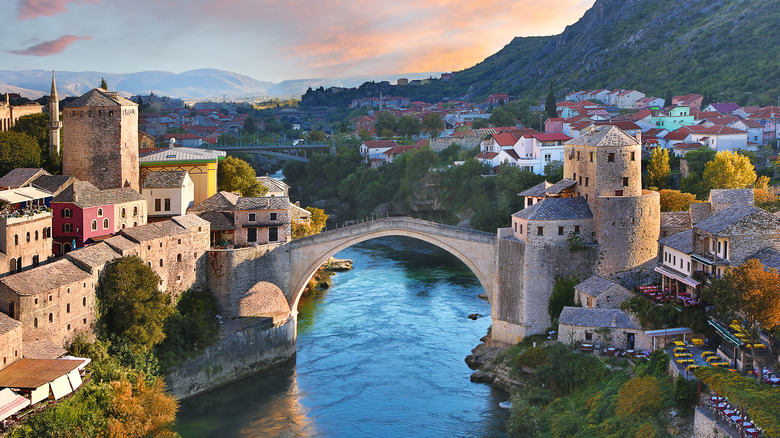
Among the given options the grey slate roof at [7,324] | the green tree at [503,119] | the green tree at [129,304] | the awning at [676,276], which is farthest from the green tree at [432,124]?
the grey slate roof at [7,324]

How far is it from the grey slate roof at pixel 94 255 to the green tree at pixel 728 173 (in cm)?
2620

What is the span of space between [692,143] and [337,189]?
28186 mm

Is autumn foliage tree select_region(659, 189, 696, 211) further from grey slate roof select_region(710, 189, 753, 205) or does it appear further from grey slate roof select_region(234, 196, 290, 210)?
grey slate roof select_region(234, 196, 290, 210)

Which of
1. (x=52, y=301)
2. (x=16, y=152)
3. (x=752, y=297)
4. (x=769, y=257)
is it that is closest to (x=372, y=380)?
(x=52, y=301)

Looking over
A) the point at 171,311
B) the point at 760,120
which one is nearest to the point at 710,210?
the point at 171,311

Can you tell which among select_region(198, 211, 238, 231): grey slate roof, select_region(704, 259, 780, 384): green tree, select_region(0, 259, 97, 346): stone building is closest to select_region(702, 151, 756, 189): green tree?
select_region(704, 259, 780, 384): green tree

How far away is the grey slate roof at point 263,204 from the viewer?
3154cm

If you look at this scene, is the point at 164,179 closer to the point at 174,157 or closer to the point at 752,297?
the point at 174,157

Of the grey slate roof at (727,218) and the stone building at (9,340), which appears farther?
the grey slate roof at (727,218)

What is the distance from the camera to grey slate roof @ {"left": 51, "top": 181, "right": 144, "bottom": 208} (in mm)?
28297

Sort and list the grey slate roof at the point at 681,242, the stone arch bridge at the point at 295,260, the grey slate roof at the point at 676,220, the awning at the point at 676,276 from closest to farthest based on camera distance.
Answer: the awning at the point at 676,276 < the grey slate roof at the point at 681,242 < the grey slate roof at the point at 676,220 < the stone arch bridge at the point at 295,260

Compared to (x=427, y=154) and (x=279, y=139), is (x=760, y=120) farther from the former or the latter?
(x=279, y=139)

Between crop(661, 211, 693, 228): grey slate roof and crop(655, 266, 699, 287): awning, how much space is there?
2.73 m

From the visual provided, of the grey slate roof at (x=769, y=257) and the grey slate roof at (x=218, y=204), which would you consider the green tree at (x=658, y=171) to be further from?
the grey slate roof at (x=218, y=204)
